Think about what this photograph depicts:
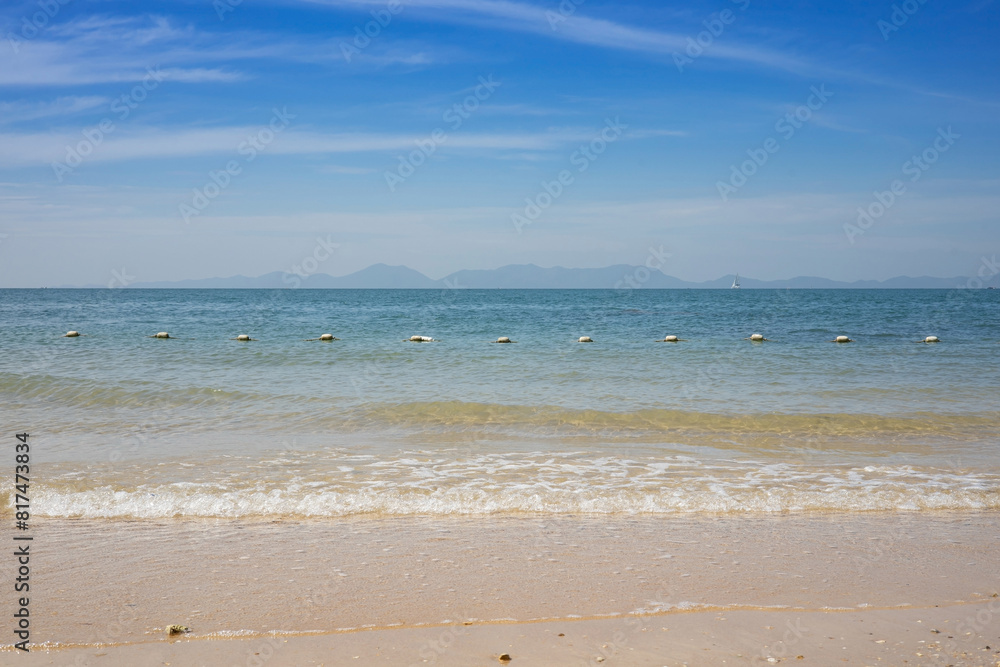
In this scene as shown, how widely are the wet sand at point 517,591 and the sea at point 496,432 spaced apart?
2.07ft

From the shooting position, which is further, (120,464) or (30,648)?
(120,464)

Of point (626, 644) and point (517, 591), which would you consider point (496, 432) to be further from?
point (626, 644)

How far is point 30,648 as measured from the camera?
13.0 feet

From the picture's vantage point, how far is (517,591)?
187 inches

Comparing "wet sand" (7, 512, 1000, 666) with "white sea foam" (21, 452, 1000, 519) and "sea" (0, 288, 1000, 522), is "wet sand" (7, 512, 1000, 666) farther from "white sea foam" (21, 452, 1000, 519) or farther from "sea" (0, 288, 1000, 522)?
"sea" (0, 288, 1000, 522)

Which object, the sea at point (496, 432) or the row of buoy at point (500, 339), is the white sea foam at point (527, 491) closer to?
the sea at point (496, 432)

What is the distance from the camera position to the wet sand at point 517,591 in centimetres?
394

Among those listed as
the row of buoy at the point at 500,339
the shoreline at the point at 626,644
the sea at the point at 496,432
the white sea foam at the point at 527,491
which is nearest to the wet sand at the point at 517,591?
the shoreline at the point at 626,644

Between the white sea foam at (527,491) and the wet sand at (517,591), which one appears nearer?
the wet sand at (517,591)

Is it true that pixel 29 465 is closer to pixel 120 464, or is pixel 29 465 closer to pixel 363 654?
pixel 120 464

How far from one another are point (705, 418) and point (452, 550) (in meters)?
7.71

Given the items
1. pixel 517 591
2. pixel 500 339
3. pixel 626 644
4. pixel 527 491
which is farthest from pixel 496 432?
pixel 500 339

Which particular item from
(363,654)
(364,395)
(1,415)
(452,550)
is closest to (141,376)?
(1,415)

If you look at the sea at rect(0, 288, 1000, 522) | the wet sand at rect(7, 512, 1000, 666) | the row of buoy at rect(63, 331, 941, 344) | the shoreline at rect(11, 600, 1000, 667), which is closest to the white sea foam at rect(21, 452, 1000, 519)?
the sea at rect(0, 288, 1000, 522)
